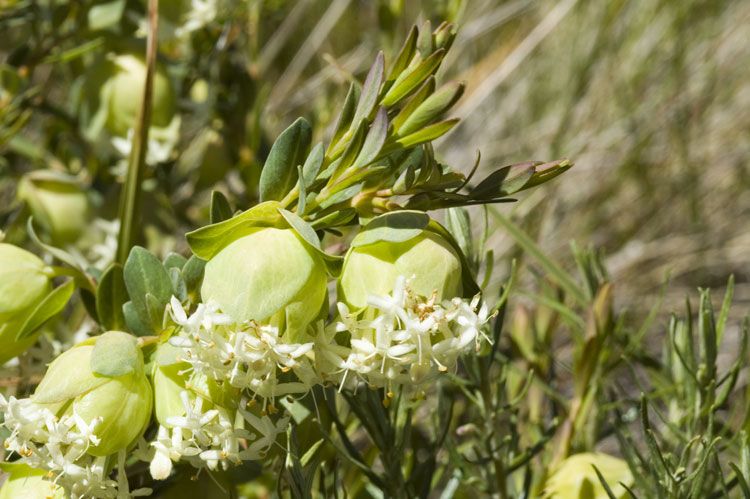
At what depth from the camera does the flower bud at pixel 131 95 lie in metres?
0.81

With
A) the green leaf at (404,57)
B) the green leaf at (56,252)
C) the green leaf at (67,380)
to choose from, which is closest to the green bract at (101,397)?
the green leaf at (67,380)

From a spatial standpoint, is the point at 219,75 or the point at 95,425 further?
the point at 219,75

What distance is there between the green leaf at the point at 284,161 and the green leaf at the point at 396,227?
0.07m

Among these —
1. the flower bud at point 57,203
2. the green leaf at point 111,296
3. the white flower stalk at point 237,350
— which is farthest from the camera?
the flower bud at point 57,203

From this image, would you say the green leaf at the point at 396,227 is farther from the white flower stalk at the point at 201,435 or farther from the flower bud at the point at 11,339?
the flower bud at the point at 11,339

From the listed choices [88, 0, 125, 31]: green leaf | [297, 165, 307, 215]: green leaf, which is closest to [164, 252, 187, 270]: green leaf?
[297, 165, 307, 215]: green leaf

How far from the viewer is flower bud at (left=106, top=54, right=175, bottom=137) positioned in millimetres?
807

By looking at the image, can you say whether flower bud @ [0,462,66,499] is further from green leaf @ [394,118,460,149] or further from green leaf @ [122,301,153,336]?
green leaf @ [394,118,460,149]

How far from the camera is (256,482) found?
2.27 ft

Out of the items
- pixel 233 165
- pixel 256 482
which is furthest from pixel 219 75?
pixel 256 482

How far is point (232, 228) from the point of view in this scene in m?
0.43

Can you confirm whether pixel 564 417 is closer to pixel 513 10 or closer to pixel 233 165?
pixel 233 165

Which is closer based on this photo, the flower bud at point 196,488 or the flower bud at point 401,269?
the flower bud at point 401,269

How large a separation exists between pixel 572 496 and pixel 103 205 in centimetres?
55
